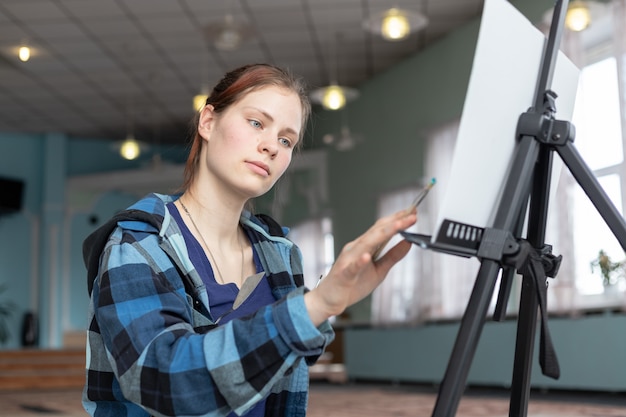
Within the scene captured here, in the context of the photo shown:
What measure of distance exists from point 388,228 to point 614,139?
5.97m

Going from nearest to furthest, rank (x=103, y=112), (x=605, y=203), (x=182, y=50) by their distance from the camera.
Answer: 1. (x=605, y=203)
2. (x=182, y=50)
3. (x=103, y=112)

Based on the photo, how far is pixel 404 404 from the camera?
20.7 ft

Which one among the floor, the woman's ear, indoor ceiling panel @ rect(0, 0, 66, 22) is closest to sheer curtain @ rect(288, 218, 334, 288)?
the floor

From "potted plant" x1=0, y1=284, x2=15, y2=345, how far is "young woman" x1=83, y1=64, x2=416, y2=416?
12.4 meters

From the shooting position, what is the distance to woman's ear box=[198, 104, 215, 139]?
1.39 meters

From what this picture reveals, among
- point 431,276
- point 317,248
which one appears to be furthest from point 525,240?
point 317,248

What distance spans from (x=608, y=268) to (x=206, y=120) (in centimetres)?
537

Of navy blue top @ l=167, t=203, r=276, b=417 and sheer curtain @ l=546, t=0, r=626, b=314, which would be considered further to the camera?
sheer curtain @ l=546, t=0, r=626, b=314

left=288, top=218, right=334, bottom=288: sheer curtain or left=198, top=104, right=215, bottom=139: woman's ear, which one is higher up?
left=288, top=218, right=334, bottom=288: sheer curtain

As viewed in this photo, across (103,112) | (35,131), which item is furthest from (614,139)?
(35,131)

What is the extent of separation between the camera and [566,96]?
161cm

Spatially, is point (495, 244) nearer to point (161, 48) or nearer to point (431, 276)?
point (431, 276)

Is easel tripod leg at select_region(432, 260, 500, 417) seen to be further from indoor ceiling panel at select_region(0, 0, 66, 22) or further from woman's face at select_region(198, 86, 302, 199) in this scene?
indoor ceiling panel at select_region(0, 0, 66, 22)

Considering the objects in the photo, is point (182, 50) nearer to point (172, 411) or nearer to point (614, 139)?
point (614, 139)
